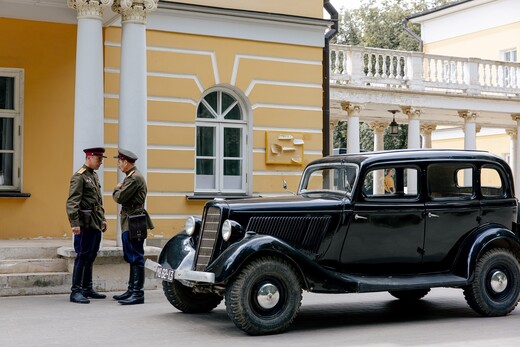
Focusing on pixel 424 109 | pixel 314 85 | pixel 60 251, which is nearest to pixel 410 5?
pixel 424 109

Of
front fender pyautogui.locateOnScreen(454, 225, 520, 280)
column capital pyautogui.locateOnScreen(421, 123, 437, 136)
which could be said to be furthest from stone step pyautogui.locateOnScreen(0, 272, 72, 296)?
column capital pyautogui.locateOnScreen(421, 123, 437, 136)

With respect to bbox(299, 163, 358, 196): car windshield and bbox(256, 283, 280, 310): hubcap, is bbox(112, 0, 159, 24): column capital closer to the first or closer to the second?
bbox(299, 163, 358, 196): car windshield

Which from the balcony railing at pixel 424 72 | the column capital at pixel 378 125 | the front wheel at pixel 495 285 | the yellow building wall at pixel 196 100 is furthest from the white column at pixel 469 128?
the front wheel at pixel 495 285

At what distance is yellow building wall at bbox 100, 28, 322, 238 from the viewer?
52.1 ft

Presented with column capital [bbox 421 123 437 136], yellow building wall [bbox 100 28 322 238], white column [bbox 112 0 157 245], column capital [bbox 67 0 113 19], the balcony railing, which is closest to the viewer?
column capital [bbox 67 0 113 19]

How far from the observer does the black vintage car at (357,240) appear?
9.27m

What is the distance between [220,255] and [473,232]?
307cm

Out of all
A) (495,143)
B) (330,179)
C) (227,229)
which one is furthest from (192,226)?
(495,143)

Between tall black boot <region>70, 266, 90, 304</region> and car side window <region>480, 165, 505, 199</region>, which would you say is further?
tall black boot <region>70, 266, 90, 304</region>

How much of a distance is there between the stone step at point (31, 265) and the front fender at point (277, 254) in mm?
4092

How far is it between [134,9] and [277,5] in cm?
443

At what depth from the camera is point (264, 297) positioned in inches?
363

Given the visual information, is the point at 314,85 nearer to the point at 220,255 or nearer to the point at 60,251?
the point at 60,251

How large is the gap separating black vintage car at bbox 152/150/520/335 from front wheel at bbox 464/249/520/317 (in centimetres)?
1
